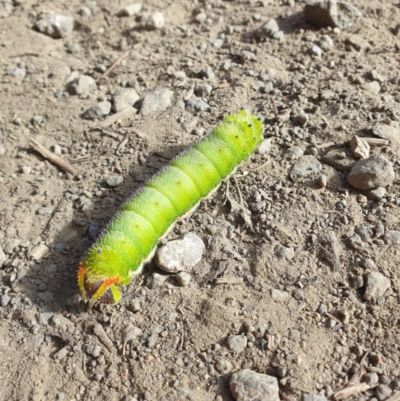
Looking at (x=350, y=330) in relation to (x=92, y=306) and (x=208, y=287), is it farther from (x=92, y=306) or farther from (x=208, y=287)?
(x=92, y=306)

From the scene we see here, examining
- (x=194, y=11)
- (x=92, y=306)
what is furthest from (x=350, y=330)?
(x=194, y=11)

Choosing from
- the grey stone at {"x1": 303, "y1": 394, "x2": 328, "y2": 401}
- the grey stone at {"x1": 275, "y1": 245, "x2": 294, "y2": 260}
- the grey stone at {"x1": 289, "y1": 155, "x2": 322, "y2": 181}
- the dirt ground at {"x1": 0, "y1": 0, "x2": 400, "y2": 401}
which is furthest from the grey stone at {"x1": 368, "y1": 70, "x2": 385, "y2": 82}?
the grey stone at {"x1": 303, "y1": 394, "x2": 328, "y2": 401}

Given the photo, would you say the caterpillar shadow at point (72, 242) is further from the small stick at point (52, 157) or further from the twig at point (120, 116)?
the twig at point (120, 116)

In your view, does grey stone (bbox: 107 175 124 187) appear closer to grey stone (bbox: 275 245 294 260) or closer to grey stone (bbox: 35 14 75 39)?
grey stone (bbox: 275 245 294 260)

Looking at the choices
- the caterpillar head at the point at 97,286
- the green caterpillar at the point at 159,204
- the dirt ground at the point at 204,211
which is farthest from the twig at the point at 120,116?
the caterpillar head at the point at 97,286

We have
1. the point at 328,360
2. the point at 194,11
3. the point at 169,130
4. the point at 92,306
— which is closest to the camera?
the point at 328,360

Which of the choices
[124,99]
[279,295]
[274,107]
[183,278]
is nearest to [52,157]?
[124,99]

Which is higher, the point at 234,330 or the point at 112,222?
the point at 112,222
